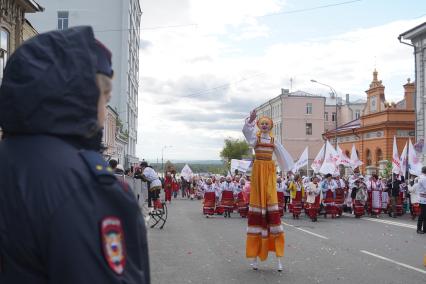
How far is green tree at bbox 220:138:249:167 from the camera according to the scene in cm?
10962

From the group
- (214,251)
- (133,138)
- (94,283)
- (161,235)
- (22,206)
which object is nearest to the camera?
(94,283)

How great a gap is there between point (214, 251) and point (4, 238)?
10.5 meters

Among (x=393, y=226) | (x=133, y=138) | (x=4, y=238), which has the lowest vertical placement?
(x=393, y=226)

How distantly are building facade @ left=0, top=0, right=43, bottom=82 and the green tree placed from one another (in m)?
89.0

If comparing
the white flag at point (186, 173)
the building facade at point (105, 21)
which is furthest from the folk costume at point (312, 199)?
the building facade at point (105, 21)

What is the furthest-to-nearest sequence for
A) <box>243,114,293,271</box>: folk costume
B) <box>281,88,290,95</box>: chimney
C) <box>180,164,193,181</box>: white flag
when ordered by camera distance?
<box>281,88,290,95</box>: chimney, <box>180,164,193,181</box>: white flag, <box>243,114,293,271</box>: folk costume

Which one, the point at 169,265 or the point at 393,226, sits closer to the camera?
the point at 169,265

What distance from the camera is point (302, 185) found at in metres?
25.5

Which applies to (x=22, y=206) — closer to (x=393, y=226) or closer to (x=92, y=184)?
(x=92, y=184)

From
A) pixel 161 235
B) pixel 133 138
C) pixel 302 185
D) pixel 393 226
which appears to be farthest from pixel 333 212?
pixel 133 138

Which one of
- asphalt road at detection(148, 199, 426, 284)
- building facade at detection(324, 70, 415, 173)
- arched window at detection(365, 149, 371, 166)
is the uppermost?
building facade at detection(324, 70, 415, 173)

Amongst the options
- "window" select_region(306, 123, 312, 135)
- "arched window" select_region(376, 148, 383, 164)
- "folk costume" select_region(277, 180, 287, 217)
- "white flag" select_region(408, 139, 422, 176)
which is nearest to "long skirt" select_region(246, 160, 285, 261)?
"folk costume" select_region(277, 180, 287, 217)

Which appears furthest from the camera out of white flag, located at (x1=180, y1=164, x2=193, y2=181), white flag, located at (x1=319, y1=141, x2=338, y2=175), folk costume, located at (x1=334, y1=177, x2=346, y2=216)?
white flag, located at (x1=180, y1=164, x2=193, y2=181)

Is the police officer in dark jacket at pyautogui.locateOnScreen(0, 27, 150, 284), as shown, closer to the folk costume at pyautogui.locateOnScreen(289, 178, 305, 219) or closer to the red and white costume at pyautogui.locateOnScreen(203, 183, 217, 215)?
the folk costume at pyautogui.locateOnScreen(289, 178, 305, 219)
